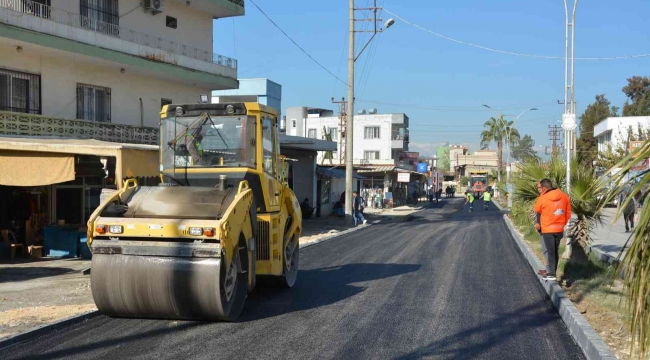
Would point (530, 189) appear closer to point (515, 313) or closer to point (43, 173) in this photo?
point (515, 313)

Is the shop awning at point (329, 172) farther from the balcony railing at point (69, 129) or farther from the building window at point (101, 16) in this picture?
the building window at point (101, 16)

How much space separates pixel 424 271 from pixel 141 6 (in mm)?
15574

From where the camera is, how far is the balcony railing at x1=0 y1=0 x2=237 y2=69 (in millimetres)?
17891

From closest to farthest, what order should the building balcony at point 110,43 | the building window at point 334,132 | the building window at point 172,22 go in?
1. the building balcony at point 110,43
2. the building window at point 172,22
3. the building window at point 334,132

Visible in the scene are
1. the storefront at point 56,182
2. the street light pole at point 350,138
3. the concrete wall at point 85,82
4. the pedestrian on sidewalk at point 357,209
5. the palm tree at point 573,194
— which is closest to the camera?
the palm tree at point 573,194

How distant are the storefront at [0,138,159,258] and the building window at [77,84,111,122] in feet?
10.1

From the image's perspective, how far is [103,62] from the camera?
20625 millimetres

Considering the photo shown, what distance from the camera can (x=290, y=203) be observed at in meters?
11.0

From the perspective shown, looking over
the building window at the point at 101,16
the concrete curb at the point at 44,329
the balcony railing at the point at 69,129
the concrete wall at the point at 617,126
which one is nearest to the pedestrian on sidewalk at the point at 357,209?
the balcony railing at the point at 69,129

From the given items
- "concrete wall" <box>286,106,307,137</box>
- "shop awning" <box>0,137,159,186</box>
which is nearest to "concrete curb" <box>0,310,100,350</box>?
"shop awning" <box>0,137,159,186</box>

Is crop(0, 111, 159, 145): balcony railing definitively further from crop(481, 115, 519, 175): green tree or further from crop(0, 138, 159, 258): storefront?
crop(481, 115, 519, 175): green tree

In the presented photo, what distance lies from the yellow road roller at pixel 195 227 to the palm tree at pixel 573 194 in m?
5.71

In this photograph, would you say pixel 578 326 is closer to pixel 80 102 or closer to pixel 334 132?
pixel 80 102

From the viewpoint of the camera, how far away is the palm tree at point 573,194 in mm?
13320
